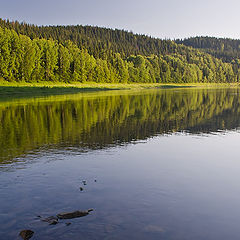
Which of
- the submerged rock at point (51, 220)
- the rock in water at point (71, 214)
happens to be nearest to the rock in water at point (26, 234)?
the submerged rock at point (51, 220)

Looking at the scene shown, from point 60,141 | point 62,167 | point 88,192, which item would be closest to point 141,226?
point 88,192

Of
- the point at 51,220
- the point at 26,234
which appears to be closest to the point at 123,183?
the point at 51,220

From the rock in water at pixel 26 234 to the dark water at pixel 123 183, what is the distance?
16cm

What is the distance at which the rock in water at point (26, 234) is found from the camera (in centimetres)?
743

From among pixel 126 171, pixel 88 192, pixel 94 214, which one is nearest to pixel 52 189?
pixel 88 192

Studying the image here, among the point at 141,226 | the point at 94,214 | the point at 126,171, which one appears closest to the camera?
the point at 141,226

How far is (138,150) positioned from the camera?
56.9 ft

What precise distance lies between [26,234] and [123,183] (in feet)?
16.0

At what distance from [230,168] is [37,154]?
1069 centimetres

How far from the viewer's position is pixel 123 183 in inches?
455

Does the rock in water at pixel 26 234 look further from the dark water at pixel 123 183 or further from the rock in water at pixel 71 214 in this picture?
the rock in water at pixel 71 214

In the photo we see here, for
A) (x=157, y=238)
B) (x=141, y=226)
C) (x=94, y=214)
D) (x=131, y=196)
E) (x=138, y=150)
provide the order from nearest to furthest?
(x=157, y=238)
(x=141, y=226)
(x=94, y=214)
(x=131, y=196)
(x=138, y=150)

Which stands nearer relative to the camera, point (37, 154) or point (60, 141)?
point (37, 154)

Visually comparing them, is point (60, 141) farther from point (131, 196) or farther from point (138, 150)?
point (131, 196)
